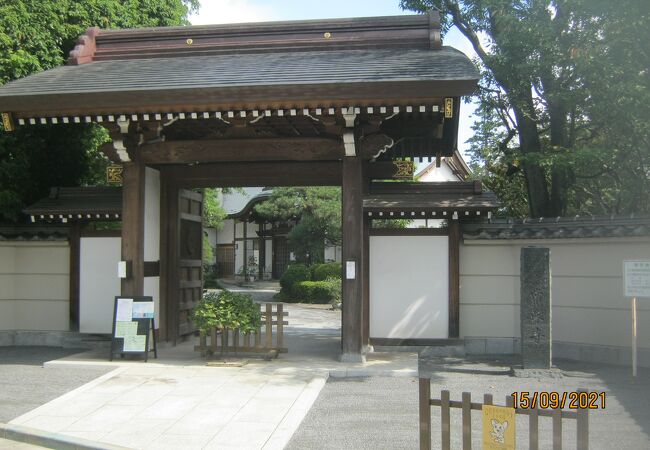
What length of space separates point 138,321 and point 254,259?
28.5 m

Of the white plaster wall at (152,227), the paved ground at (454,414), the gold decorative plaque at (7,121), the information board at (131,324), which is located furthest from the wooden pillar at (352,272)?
the gold decorative plaque at (7,121)

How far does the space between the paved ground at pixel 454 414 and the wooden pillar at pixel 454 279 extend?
903 millimetres

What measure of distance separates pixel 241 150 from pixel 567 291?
6449 mm

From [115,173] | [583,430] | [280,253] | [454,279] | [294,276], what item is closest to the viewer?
[583,430]

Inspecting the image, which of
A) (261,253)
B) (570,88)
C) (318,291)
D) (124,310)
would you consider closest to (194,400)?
(124,310)

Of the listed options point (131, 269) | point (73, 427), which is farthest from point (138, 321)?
point (73, 427)

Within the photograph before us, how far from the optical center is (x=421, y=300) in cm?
1171

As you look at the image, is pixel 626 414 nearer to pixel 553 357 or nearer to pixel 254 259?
pixel 553 357

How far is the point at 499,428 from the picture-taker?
4230 millimetres

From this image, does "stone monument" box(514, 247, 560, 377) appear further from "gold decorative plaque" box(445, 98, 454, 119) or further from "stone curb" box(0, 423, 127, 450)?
"stone curb" box(0, 423, 127, 450)

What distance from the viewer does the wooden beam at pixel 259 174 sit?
454 inches

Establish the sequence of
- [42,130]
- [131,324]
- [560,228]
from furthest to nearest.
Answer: [42,130]
[560,228]
[131,324]

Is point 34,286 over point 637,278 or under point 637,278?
under

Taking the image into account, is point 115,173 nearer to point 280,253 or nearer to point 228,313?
point 228,313
